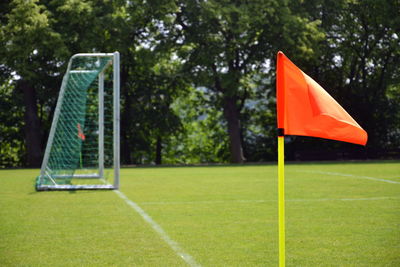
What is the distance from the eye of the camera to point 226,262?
581 cm

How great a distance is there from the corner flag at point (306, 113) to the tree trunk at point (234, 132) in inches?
1100

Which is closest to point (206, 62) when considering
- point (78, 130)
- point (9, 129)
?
point (9, 129)

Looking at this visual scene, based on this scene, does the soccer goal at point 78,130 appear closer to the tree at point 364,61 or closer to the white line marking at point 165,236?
the white line marking at point 165,236

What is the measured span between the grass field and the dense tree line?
17470 millimetres

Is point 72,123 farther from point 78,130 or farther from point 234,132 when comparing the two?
point 234,132

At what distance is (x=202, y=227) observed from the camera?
808 cm

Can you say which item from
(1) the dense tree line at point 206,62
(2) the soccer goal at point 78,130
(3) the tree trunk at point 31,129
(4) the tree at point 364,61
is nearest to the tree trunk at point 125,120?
(1) the dense tree line at point 206,62

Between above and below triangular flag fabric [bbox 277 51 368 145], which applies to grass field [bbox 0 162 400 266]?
below

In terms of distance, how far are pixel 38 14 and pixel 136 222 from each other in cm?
2159

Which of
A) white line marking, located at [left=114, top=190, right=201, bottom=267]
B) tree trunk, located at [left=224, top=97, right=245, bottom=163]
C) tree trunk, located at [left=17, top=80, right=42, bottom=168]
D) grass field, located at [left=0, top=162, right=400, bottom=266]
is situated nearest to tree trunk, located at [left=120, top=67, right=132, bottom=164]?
tree trunk, located at [left=17, top=80, right=42, bottom=168]

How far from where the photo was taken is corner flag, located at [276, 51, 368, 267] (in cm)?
435

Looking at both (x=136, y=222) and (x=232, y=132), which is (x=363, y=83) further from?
(x=136, y=222)

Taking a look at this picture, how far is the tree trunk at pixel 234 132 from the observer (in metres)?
32.4

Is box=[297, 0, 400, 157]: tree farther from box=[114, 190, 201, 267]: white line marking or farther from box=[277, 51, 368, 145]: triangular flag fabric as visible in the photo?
box=[277, 51, 368, 145]: triangular flag fabric
